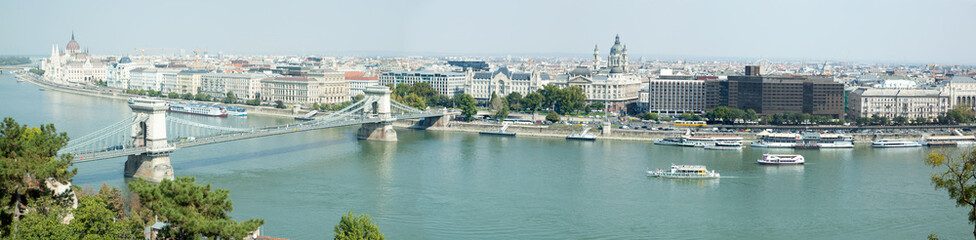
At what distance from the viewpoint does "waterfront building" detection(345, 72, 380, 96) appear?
22.0 metres

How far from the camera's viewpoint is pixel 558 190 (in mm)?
8969

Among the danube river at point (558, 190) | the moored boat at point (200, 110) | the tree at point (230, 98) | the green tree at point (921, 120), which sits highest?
the tree at point (230, 98)

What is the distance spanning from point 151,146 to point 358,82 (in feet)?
43.5

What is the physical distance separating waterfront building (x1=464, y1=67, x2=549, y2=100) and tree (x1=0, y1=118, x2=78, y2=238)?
1615 centimetres

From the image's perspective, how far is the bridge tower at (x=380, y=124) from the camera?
14086 mm

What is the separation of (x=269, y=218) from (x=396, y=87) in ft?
44.3

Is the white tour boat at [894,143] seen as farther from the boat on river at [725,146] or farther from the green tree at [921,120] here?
the green tree at [921,120]

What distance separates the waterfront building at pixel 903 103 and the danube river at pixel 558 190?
440cm

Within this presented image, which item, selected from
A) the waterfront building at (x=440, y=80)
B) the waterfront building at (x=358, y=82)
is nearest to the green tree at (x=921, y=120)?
the waterfront building at (x=440, y=80)

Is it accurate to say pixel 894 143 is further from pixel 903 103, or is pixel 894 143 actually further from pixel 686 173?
pixel 686 173

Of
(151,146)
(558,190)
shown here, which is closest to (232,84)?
(151,146)

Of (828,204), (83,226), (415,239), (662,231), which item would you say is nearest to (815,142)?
(828,204)

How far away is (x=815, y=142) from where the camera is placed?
13523 millimetres

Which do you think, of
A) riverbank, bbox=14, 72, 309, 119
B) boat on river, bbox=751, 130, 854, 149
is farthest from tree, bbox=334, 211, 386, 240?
riverbank, bbox=14, 72, 309, 119
